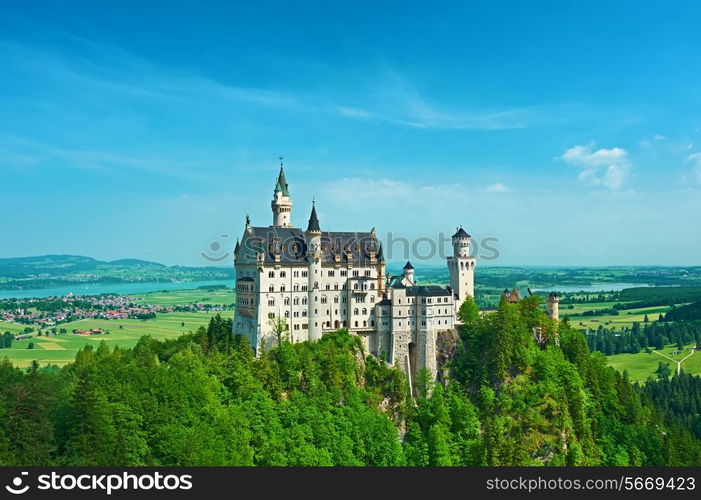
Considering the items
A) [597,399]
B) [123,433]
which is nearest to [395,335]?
[597,399]

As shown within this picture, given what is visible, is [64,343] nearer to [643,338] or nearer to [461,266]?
[461,266]

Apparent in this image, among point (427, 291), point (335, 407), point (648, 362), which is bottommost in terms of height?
point (648, 362)

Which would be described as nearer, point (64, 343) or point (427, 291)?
point (427, 291)

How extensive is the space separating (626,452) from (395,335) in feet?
109

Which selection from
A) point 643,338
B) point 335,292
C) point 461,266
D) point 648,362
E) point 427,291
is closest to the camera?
point 335,292

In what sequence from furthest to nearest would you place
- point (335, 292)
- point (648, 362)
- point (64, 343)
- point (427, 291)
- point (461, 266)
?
point (64, 343) < point (648, 362) < point (461, 266) < point (427, 291) < point (335, 292)

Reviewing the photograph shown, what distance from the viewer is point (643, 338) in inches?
7151

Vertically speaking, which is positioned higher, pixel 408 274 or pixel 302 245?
pixel 302 245

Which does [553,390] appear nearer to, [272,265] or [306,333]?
[306,333]

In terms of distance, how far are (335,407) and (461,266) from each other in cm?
2912

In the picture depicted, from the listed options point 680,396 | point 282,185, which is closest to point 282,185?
point 282,185

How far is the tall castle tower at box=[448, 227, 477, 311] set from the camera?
92375mm

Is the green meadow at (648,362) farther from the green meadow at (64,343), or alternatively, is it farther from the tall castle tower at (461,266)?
the green meadow at (64,343)

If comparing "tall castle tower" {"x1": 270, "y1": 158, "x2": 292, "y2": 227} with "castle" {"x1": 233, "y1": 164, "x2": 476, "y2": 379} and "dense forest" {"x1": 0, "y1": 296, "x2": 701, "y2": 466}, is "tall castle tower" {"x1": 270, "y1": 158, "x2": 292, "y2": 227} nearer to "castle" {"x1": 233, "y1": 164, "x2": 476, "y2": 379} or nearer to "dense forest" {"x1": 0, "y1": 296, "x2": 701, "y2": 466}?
"castle" {"x1": 233, "y1": 164, "x2": 476, "y2": 379}
